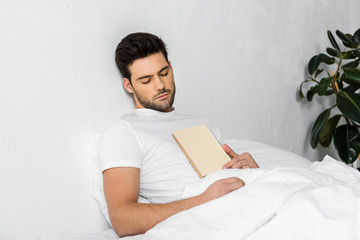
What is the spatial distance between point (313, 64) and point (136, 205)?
5.36 ft

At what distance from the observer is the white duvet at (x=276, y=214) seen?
2.74 ft

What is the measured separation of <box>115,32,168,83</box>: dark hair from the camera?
139cm

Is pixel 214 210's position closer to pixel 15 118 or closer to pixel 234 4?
pixel 15 118

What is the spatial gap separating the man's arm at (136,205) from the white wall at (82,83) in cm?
21

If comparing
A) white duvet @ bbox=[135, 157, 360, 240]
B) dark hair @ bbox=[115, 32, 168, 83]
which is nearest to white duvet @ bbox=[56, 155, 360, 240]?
white duvet @ bbox=[135, 157, 360, 240]

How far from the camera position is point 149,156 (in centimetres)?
133

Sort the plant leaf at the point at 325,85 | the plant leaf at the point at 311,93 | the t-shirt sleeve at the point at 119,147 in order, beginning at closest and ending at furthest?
the t-shirt sleeve at the point at 119,147
the plant leaf at the point at 325,85
the plant leaf at the point at 311,93

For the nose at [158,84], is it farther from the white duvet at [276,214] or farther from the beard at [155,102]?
the white duvet at [276,214]

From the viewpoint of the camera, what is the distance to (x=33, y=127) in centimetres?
119

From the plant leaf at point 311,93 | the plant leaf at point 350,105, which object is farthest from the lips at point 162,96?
the plant leaf at point 311,93

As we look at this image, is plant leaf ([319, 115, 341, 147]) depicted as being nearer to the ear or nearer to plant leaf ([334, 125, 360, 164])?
plant leaf ([334, 125, 360, 164])

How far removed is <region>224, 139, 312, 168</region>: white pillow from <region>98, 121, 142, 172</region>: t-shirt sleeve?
1.87ft

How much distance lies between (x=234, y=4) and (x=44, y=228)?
57.6 inches

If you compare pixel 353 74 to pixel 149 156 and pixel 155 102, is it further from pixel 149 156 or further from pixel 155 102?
pixel 149 156
